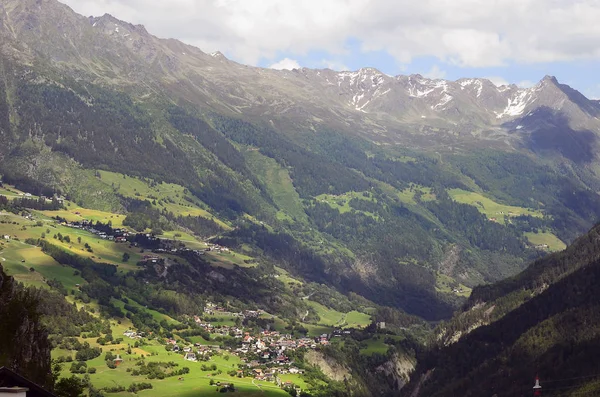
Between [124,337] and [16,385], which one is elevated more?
[124,337]

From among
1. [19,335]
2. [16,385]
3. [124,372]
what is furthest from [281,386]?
[16,385]

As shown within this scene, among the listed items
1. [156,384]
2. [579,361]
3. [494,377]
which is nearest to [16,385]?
[156,384]

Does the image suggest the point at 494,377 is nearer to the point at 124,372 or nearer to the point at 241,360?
the point at 241,360

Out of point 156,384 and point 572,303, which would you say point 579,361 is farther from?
point 156,384

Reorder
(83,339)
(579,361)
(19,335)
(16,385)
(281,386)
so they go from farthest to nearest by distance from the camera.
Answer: (83,339)
(281,386)
(579,361)
(19,335)
(16,385)

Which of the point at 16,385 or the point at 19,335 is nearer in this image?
the point at 16,385

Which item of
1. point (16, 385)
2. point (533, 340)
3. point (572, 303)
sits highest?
point (572, 303)

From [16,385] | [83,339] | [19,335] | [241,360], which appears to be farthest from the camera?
[241,360]
